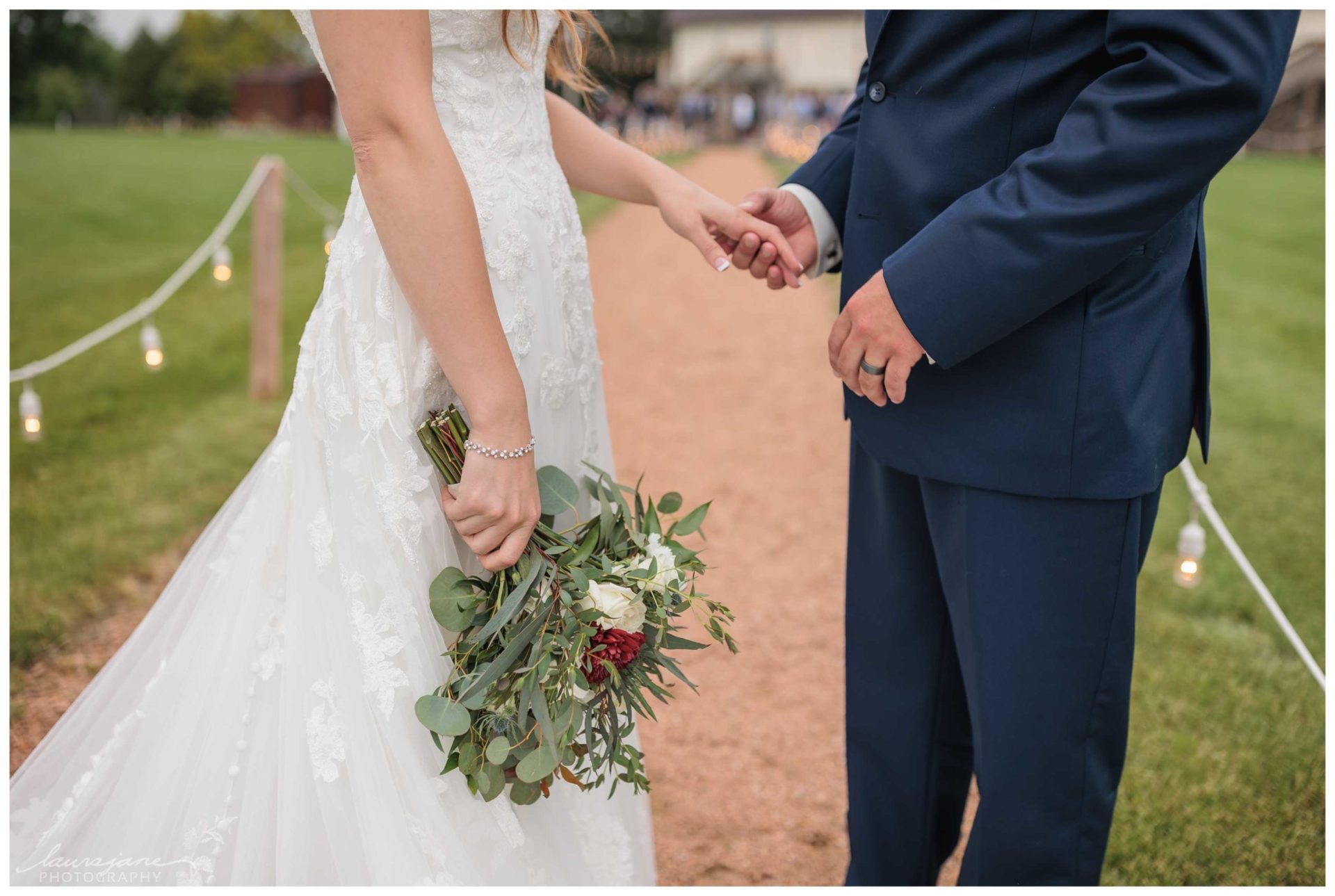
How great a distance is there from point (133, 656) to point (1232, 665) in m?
3.45

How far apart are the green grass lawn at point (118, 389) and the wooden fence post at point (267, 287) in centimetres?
19

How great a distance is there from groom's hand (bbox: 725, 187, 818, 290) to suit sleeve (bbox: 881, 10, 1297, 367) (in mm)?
598

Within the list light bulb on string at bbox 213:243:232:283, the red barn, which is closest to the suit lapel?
light bulb on string at bbox 213:243:232:283

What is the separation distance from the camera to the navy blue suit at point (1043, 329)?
1296mm

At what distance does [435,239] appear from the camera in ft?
4.75

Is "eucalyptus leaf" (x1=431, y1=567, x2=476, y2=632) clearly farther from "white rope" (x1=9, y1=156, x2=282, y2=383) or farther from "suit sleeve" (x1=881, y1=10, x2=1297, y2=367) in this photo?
"white rope" (x1=9, y1=156, x2=282, y2=383)

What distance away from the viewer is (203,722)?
180 cm

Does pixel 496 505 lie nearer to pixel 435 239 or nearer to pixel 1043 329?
pixel 435 239

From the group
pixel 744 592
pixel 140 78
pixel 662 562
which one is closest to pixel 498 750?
pixel 662 562

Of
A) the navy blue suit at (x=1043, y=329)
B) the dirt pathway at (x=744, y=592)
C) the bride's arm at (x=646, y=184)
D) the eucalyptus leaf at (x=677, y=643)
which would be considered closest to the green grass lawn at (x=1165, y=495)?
the dirt pathway at (x=744, y=592)

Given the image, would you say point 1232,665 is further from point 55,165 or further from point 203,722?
point 55,165

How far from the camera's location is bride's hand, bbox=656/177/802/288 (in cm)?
202

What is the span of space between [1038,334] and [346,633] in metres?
1.24

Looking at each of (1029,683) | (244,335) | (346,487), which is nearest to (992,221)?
(1029,683)
